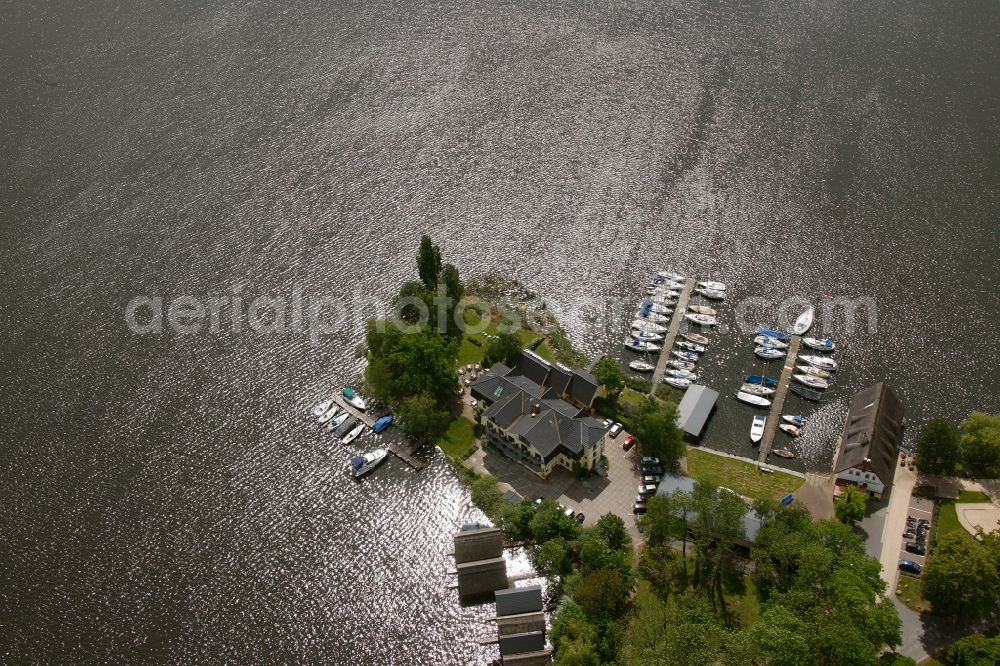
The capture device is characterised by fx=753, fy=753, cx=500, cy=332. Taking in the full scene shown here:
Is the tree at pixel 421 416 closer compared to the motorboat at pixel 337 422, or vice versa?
the tree at pixel 421 416

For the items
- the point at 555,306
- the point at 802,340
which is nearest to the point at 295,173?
the point at 555,306

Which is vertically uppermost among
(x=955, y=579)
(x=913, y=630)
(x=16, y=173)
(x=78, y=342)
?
(x=16, y=173)

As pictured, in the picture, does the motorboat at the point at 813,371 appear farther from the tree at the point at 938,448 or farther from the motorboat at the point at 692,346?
the tree at the point at 938,448

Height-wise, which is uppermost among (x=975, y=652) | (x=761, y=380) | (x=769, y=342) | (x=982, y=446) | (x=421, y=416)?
(x=421, y=416)

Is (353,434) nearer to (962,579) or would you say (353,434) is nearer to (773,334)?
(773,334)

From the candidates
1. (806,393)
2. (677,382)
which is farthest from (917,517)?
(677,382)

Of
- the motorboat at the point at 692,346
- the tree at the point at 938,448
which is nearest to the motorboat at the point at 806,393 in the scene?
the motorboat at the point at 692,346

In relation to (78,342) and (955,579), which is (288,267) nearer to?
(78,342)
